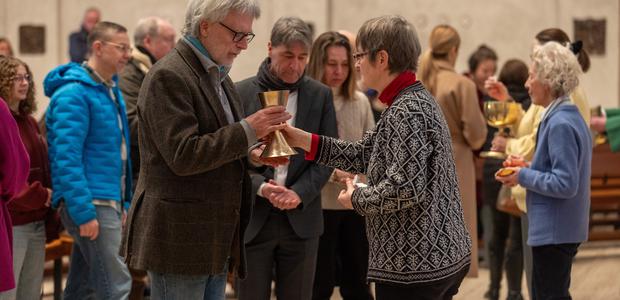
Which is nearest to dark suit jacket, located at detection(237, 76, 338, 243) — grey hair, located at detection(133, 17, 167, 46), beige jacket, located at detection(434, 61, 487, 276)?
grey hair, located at detection(133, 17, 167, 46)

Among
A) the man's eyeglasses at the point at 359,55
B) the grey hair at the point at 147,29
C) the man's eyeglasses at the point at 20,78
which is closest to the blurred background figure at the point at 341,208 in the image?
the grey hair at the point at 147,29

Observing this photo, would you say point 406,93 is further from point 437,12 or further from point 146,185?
point 437,12

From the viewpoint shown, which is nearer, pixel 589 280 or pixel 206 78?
pixel 206 78

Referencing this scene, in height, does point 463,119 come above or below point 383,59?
below

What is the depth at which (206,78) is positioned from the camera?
360cm

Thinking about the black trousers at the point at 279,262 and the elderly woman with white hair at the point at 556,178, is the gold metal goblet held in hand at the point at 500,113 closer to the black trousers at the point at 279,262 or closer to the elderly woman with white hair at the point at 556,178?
the elderly woman with white hair at the point at 556,178

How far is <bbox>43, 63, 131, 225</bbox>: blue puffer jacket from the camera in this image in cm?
523

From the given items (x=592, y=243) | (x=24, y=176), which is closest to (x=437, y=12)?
(x=592, y=243)

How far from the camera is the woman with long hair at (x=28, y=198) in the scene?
17.1ft

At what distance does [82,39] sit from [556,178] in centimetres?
755

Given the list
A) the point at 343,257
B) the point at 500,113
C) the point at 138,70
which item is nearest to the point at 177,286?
the point at 343,257

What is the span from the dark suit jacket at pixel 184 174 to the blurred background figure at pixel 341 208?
2.10 meters

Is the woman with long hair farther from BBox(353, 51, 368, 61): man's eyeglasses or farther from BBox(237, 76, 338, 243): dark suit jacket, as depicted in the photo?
BBox(353, 51, 368, 61): man's eyeglasses

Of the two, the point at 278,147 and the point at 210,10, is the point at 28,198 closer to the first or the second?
the point at 278,147
